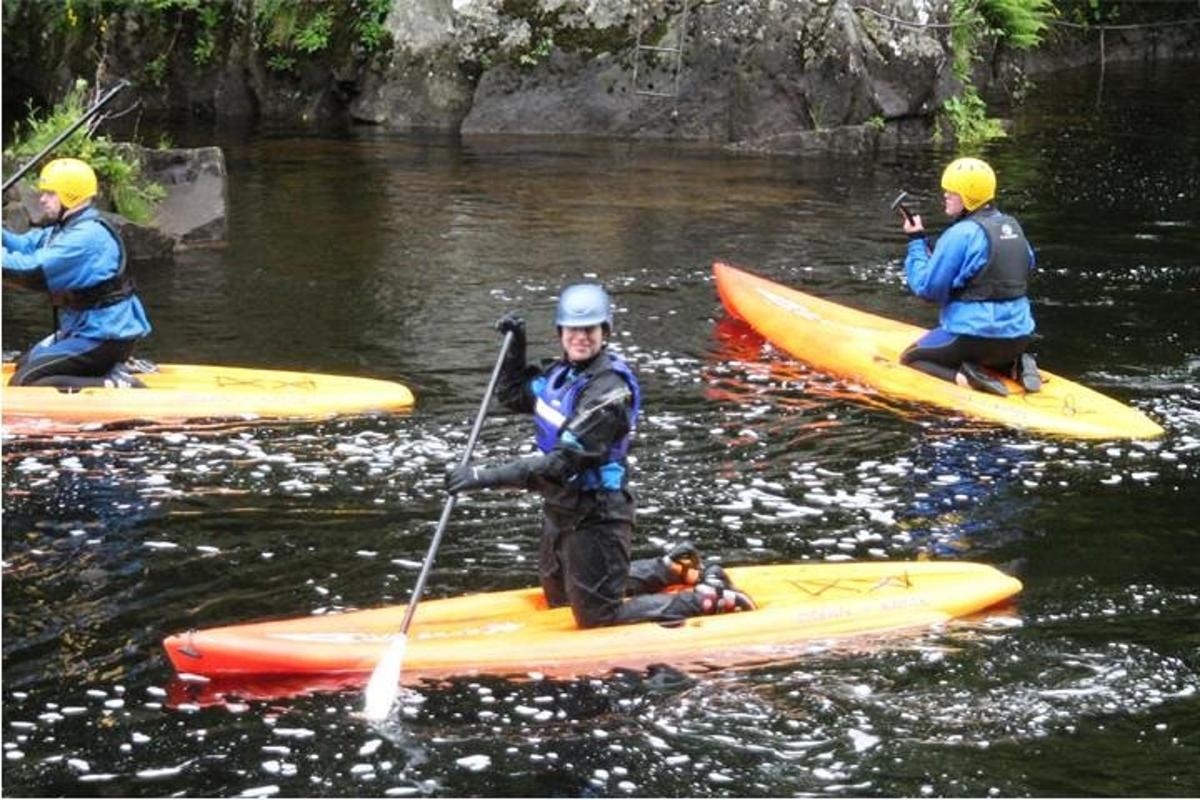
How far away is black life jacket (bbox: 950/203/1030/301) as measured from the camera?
1216 cm

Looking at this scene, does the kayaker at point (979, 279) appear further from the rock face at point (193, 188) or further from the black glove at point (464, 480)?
the rock face at point (193, 188)

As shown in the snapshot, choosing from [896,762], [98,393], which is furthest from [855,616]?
[98,393]

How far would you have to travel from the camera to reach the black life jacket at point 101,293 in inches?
457

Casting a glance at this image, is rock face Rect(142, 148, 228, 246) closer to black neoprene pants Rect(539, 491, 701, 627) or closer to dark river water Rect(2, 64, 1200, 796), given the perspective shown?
dark river water Rect(2, 64, 1200, 796)

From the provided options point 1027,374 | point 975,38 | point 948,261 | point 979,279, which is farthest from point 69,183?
point 975,38

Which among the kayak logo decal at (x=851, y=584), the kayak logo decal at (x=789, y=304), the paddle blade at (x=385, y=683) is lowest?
the paddle blade at (x=385, y=683)

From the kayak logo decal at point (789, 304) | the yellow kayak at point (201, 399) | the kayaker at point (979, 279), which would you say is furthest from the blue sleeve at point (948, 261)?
the yellow kayak at point (201, 399)

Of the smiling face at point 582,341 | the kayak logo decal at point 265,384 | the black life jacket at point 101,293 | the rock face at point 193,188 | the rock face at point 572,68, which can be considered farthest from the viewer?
the rock face at point 572,68

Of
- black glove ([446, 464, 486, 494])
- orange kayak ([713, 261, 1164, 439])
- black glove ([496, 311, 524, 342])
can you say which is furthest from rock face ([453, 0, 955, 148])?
black glove ([446, 464, 486, 494])

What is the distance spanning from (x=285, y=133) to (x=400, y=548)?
50.3 feet

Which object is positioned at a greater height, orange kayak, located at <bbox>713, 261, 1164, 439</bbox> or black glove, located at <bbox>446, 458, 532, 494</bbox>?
black glove, located at <bbox>446, 458, 532, 494</bbox>

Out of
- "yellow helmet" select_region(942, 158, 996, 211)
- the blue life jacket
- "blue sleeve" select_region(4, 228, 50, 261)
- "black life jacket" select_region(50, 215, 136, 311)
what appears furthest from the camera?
"yellow helmet" select_region(942, 158, 996, 211)

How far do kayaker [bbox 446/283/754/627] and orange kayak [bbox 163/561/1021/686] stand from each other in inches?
5.6

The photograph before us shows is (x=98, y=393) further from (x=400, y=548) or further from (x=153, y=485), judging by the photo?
(x=400, y=548)
